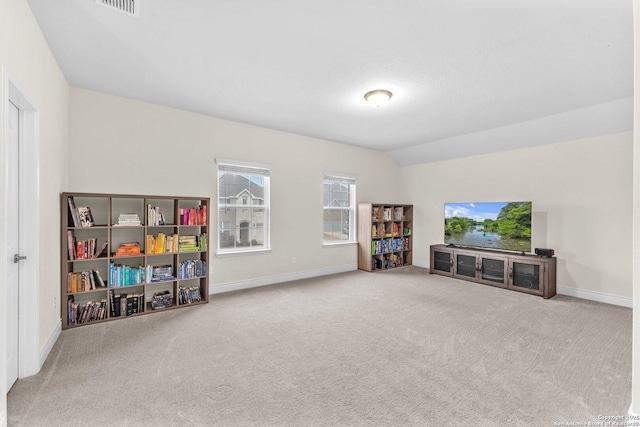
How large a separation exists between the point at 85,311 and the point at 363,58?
3.93m

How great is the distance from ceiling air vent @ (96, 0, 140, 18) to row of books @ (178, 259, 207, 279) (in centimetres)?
280

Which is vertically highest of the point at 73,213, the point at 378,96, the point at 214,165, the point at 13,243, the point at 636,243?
the point at 378,96

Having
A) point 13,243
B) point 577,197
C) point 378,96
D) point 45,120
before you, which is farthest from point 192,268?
point 577,197

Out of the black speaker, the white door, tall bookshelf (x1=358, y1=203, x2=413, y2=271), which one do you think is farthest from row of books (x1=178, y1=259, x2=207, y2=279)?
the black speaker

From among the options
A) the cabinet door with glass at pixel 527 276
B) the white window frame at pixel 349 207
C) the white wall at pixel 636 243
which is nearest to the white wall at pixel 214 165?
the white window frame at pixel 349 207

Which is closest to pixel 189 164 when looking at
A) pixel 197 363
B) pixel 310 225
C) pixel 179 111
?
pixel 179 111

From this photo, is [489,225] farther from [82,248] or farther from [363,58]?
[82,248]

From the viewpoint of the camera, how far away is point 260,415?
1.80 meters

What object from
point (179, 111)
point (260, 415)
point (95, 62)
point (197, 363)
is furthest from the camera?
point (179, 111)

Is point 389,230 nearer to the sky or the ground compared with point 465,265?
nearer to the sky

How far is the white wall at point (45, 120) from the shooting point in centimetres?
178

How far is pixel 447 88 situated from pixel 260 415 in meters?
3.53

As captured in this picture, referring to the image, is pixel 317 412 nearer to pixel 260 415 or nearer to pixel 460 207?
pixel 260 415

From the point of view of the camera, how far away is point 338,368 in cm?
234
